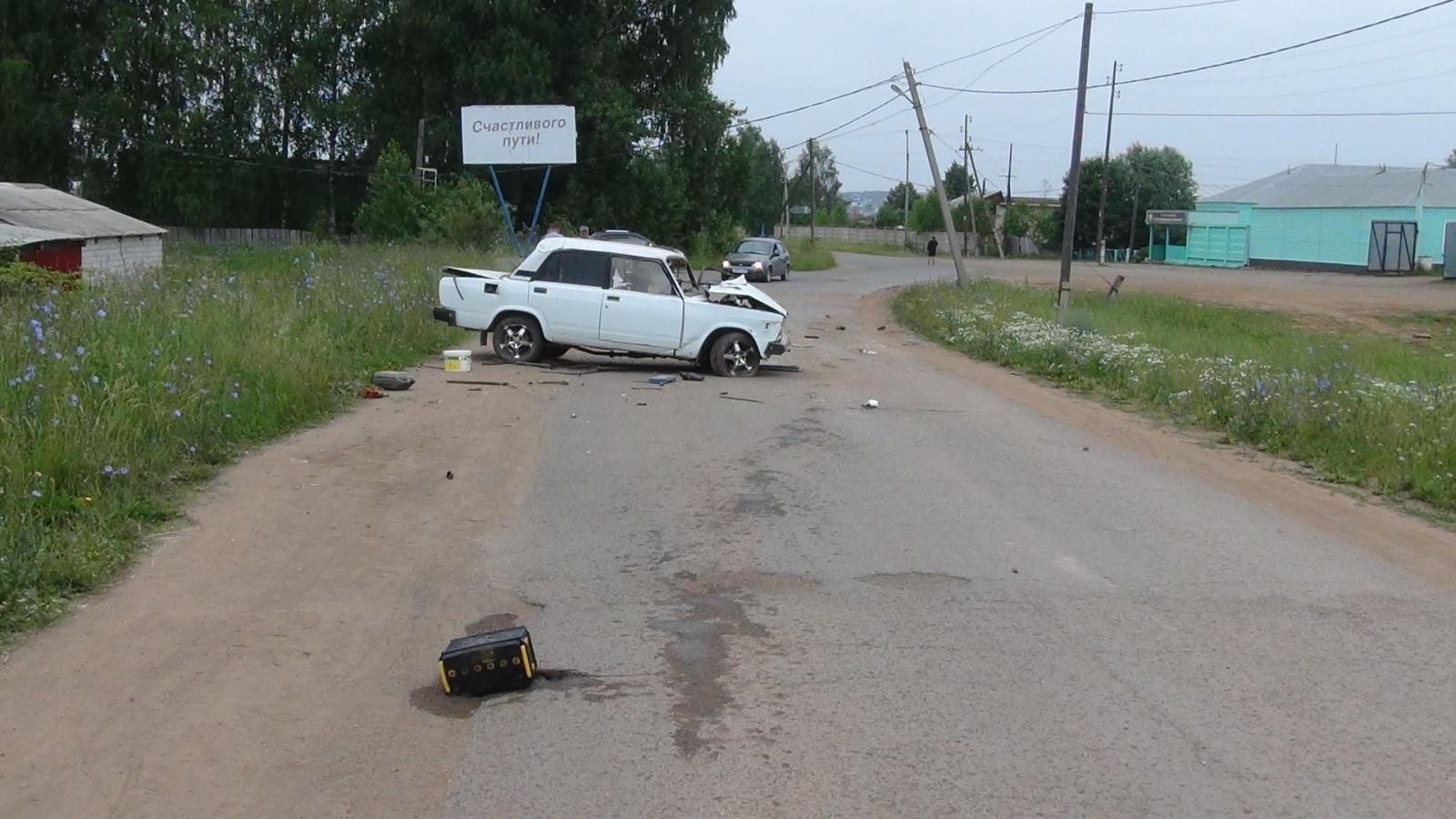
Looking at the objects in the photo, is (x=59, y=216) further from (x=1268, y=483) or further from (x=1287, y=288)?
(x=1287, y=288)

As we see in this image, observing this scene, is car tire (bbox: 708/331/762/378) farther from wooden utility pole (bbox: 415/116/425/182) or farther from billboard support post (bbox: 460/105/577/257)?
wooden utility pole (bbox: 415/116/425/182)

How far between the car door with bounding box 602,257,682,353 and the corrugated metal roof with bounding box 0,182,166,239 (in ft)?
43.1

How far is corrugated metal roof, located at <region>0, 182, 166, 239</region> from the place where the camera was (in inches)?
987

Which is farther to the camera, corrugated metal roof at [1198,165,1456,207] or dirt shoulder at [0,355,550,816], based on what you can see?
corrugated metal roof at [1198,165,1456,207]

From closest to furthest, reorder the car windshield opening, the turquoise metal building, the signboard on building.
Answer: the car windshield opening < the turquoise metal building < the signboard on building

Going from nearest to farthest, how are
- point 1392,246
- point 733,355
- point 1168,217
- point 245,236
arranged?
point 733,355 → point 245,236 → point 1392,246 → point 1168,217

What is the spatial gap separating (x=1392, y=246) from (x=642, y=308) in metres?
53.5

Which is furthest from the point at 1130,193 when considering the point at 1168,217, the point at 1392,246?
the point at 1392,246

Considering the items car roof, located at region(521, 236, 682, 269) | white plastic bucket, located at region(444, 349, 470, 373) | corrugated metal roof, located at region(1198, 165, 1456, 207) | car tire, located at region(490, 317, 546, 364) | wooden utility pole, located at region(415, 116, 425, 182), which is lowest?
white plastic bucket, located at region(444, 349, 470, 373)

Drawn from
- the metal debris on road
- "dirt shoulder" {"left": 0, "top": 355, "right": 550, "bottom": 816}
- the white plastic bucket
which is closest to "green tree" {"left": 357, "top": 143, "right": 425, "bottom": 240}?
the white plastic bucket

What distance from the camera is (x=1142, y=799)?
4.51 meters

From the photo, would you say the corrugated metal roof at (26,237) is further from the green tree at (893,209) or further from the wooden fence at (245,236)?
the green tree at (893,209)

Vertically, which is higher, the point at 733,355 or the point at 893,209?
the point at 893,209

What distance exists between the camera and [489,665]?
5445mm
